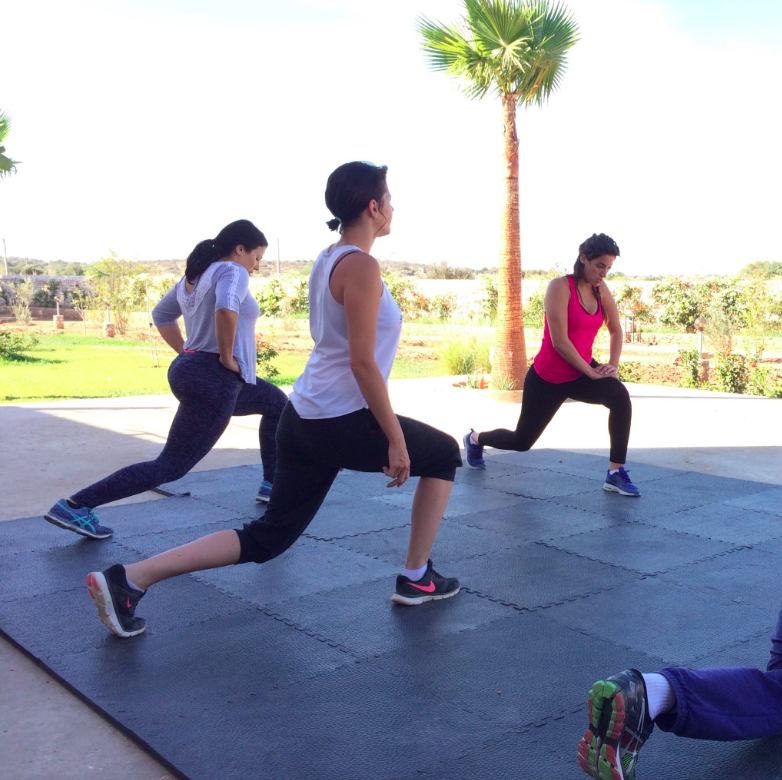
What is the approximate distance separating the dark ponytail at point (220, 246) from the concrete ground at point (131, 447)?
1.80m

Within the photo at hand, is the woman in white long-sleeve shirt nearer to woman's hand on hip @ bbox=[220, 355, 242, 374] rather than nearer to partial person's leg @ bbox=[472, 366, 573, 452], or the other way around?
woman's hand on hip @ bbox=[220, 355, 242, 374]

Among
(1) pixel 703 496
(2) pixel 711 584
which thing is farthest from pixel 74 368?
(2) pixel 711 584

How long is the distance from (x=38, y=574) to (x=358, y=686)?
6.14 ft

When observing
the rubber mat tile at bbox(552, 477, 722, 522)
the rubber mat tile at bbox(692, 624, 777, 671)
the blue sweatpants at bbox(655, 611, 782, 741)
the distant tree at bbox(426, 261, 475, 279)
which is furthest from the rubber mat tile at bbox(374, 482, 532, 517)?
the distant tree at bbox(426, 261, 475, 279)

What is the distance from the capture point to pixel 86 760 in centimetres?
247

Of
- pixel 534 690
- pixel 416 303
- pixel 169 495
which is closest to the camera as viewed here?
pixel 534 690

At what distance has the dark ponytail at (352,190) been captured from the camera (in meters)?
3.11

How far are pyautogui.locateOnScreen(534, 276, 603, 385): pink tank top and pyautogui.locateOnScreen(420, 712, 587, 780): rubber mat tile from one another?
3134 millimetres

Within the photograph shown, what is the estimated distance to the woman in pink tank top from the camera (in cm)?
541

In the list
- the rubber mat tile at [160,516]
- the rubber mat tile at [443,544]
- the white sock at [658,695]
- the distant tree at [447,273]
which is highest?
the distant tree at [447,273]

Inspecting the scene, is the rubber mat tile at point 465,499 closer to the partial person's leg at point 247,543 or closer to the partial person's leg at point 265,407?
the partial person's leg at point 265,407

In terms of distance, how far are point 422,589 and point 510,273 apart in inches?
320

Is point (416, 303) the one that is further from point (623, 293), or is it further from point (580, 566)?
point (580, 566)

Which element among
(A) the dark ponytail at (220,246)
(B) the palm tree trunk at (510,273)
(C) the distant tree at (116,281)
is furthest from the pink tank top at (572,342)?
(C) the distant tree at (116,281)
